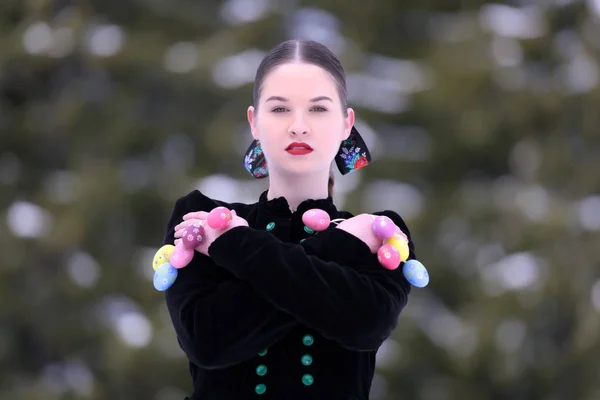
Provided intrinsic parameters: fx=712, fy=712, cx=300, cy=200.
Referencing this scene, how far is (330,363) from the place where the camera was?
1.58 m

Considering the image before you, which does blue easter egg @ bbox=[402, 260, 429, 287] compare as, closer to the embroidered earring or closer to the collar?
the collar

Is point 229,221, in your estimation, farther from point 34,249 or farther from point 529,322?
point 34,249

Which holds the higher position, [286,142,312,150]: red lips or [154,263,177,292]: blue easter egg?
[286,142,312,150]: red lips

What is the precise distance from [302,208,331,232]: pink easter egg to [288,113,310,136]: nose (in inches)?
7.1

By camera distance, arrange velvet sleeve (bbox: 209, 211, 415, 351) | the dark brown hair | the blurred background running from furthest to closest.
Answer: the blurred background → the dark brown hair → velvet sleeve (bbox: 209, 211, 415, 351)

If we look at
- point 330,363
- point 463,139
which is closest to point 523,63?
point 463,139

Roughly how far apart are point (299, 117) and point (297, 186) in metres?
0.18

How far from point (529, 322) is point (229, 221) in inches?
174

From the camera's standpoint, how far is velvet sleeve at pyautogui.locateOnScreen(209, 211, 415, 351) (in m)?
1.45

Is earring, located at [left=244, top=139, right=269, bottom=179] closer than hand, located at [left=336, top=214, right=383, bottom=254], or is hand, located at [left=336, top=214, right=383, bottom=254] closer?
hand, located at [left=336, top=214, right=383, bottom=254]

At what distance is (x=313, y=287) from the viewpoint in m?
1.45

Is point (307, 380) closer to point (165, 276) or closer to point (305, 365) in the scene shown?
point (305, 365)

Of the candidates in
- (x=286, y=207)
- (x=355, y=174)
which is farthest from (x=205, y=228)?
(x=355, y=174)

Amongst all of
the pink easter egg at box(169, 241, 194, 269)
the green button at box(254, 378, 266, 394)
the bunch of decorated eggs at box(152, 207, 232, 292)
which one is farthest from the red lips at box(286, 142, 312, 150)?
the green button at box(254, 378, 266, 394)
